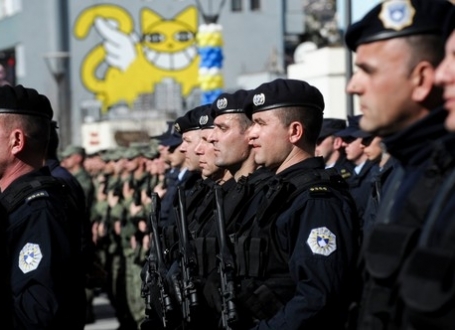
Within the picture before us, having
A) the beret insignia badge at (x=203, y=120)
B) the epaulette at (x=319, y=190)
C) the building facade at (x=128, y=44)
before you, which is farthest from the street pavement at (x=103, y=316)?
Result: the building facade at (x=128, y=44)

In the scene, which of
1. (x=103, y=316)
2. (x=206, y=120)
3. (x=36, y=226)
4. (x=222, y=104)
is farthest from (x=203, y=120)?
(x=103, y=316)

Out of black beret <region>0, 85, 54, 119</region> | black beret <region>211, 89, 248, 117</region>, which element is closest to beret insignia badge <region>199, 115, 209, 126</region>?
black beret <region>211, 89, 248, 117</region>

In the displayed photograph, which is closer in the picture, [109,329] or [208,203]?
[208,203]

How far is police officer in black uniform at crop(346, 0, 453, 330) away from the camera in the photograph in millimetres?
3799

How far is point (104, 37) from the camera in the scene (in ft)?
217

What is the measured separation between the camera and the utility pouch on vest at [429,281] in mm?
3412

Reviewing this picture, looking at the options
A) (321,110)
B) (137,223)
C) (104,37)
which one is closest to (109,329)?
(137,223)

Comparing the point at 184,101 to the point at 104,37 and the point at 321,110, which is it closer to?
the point at 104,37

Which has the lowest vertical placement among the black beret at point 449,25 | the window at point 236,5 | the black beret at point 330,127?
the black beret at point 330,127

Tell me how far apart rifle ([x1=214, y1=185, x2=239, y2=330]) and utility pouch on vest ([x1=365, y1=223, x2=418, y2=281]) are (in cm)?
221

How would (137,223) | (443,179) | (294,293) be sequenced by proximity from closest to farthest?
1. (443,179)
2. (294,293)
3. (137,223)

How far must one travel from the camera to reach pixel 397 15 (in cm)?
407

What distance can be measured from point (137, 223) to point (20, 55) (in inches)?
2033

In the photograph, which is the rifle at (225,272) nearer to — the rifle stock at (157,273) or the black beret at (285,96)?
the black beret at (285,96)
